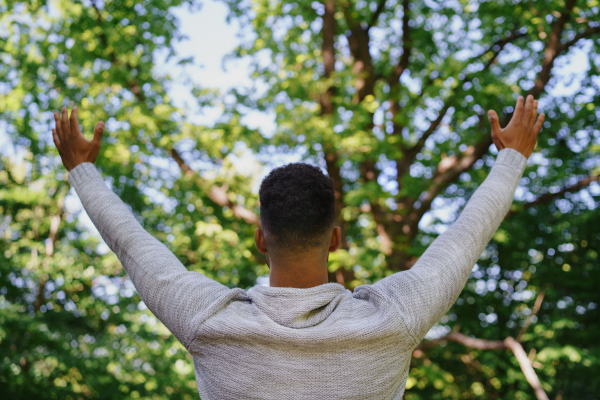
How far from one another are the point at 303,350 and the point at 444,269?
39cm

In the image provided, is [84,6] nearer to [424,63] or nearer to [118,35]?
[118,35]

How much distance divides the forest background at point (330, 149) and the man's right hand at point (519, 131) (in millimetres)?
4444

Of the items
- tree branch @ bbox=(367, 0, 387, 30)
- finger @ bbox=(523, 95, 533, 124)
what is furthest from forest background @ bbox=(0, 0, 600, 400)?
finger @ bbox=(523, 95, 533, 124)

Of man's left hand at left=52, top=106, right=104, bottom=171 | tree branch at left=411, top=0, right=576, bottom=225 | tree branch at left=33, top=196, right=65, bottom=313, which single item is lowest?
tree branch at left=33, top=196, right=65, bottom=313

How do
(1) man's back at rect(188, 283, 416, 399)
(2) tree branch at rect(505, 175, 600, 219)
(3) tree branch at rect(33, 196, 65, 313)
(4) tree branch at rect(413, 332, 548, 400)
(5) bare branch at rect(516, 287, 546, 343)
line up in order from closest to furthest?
1. (1) man's back at rect(188, 283, 416, 399)
2. (4) tree branch at rect(413, 332, 548, 400)
3. (2) tree branch at rect(505, 175, 600, 219)
4. (5) bare branch at rect(516, 287, 546, 343)
5. (3) tree branch at rect(33, 196, 65, 313)

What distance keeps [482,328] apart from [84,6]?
1067cm

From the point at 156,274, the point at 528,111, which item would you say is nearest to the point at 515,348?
the point at 528,111

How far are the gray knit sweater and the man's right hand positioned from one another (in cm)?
39

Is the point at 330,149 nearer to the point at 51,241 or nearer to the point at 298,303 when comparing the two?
the point at 298,303

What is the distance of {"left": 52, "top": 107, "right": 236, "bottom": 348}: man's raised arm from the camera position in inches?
44.2

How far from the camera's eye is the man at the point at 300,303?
107 cm

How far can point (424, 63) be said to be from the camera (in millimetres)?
8406

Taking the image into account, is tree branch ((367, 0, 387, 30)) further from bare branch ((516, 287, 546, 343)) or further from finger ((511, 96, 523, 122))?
finger ((511, 96, 523, 122))

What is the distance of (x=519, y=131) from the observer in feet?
4.91
